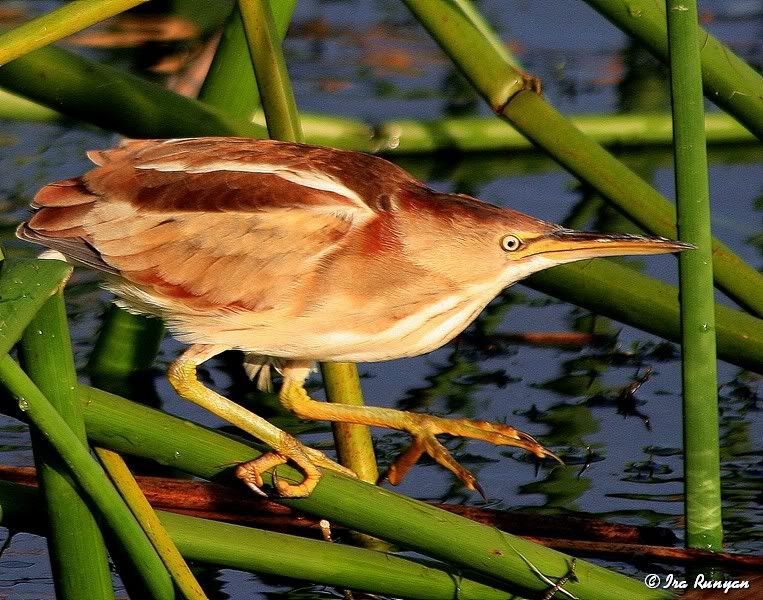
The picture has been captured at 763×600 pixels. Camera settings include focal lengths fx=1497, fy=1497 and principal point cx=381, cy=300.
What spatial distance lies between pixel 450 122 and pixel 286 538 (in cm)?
300

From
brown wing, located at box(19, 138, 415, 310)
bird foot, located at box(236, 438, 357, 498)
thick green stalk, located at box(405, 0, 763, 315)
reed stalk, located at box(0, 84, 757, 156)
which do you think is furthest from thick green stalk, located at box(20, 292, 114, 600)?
reed stalk, located at box(0, 84, 757, 156)

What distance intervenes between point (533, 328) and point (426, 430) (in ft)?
5.06

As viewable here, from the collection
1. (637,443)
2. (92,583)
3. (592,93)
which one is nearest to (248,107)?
(637,443)

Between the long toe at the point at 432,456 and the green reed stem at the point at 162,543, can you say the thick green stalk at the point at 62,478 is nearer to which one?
the green reed stem at the point at 162,543

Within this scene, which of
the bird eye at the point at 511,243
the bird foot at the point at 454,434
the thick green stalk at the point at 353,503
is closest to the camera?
the thick green stalk at the point at 353,503

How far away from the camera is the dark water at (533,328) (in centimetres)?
332

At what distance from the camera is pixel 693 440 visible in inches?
99.1

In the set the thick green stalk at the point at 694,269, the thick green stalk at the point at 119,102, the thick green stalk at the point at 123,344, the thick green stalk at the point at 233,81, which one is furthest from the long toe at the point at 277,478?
the thick green stalk at the point at 123,344

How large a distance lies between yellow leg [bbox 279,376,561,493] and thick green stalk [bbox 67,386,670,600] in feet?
1.57

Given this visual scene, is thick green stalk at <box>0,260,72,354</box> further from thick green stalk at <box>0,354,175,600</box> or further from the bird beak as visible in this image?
the bird beak

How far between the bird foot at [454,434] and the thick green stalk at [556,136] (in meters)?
0.48

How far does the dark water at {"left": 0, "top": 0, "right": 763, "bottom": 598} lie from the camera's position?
10.9 feet

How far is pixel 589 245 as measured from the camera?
8.43 feet
